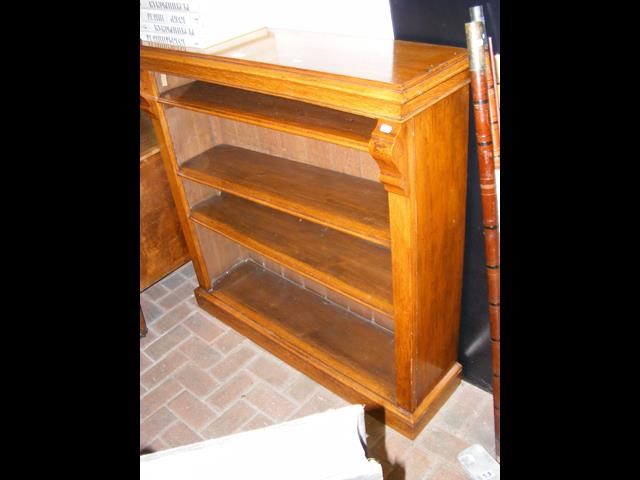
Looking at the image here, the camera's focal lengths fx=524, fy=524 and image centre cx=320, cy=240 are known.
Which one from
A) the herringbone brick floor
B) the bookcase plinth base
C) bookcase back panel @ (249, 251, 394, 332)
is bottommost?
the herringbone brick floor

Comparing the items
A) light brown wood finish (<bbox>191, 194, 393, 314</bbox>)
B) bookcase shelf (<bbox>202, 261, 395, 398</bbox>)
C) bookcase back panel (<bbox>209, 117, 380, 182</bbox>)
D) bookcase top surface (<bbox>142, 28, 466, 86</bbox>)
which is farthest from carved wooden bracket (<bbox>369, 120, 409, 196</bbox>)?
bookcase shelf (<bbox>202, 261, 395, 398</bbox>)

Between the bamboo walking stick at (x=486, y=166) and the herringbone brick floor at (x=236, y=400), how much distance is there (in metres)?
0.56

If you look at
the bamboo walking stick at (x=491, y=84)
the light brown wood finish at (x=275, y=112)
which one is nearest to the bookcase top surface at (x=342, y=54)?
the bamboo walking stick at (x=491, y=84)

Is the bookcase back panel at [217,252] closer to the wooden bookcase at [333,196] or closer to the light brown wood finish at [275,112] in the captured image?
the wooden bookcase at [333,196]

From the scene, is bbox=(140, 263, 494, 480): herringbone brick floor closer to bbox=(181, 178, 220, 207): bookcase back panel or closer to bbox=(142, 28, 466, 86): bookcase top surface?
bbox=(181, 178, 220, 207): bookcase back panel

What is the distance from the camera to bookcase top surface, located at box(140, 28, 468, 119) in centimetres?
164

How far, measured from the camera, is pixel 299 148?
8.65 feet

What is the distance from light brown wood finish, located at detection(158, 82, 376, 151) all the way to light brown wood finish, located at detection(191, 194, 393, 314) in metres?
0.69

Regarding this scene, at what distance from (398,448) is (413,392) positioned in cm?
31

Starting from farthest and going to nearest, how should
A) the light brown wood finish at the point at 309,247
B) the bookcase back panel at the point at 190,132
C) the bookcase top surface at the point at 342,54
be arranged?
the bookcase back panel at the point at 190,132
the light brown wood finish at the point at 309,247
the bookcase top surface at the point at 342,54

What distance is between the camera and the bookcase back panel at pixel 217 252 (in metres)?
3.10

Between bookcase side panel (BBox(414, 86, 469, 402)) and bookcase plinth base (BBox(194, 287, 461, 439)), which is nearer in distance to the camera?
bookcase side panel (BBox(414, 86, 469, 402))

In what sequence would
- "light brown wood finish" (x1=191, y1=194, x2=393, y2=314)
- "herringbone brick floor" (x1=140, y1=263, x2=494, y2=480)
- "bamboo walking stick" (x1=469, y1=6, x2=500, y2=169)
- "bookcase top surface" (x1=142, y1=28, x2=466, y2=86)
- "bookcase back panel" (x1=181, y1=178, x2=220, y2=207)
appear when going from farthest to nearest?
"bookcase back panel" (x1=181, y1=178, x2=220, y2=207), "herringbone brick floor" (x1=140, y1=263, x2=494, y2=480), "light brown wood finish" (x1=191, y1=194, x2=393, y2=314), "bookcase top surface" (x1=142, y1=28, x2=466, y2=86), "bamboo walking stick" (x1=469, y1=6, x2=500, y2=169)

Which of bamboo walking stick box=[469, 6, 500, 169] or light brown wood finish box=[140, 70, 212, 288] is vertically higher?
bamboo walking stick box=[469, 6, 500, 169]
